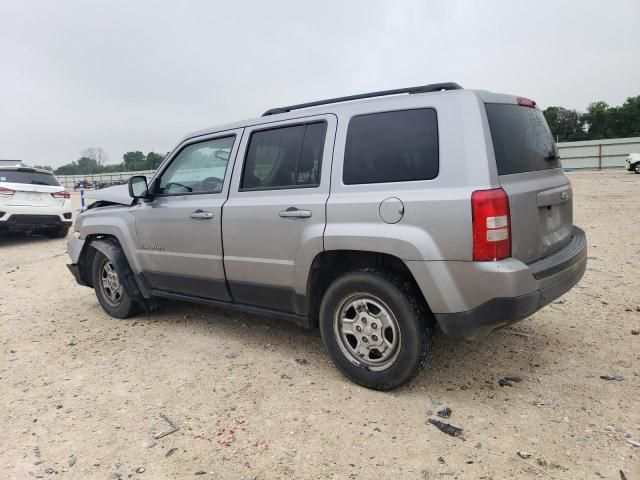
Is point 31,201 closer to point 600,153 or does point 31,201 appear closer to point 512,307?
point 512,307

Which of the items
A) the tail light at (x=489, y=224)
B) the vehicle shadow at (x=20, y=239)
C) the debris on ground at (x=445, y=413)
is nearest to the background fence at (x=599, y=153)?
the vehicle shadow at (x=20, y=239)

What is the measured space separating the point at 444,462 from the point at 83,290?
5.74 meters

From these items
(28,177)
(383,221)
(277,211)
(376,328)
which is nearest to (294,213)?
(277,211)

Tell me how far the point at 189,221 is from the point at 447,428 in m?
2.68

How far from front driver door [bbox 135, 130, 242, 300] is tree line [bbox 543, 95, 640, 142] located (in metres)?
45.4

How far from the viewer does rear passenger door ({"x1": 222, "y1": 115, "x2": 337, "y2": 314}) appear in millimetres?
3311

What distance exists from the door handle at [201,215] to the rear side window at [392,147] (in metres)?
1.33

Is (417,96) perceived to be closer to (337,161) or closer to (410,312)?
(337,161)

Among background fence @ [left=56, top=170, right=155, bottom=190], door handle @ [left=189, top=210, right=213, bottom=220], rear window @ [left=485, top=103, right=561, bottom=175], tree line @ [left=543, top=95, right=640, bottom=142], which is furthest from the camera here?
background fence @ [left=56, top=170, right=155, bottom=190]

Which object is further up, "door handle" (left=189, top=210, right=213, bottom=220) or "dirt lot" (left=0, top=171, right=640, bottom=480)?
"door handle" (left=189, top=210, right=213, bottom=220)

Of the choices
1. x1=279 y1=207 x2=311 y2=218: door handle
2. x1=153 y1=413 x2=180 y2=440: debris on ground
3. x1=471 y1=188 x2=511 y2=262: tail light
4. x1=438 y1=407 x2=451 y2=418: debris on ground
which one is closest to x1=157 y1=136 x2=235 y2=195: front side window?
x1=279 y1=207 x2=311 y2=218: door handle

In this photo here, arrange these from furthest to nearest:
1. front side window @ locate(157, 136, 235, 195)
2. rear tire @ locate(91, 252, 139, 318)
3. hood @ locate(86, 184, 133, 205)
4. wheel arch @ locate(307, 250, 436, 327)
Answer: rear tire @ locate(91, 252, 139, 318), hood @ locate(86, 184, 133, 205), front side window @ locate(157, 136, 235, 195), wheel arch @ locate(307, 250, 436, 327)

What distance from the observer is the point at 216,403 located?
122 inches

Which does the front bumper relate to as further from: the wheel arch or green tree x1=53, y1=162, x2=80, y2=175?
green tree x1=53, y1=162, x2=80, y2=175
